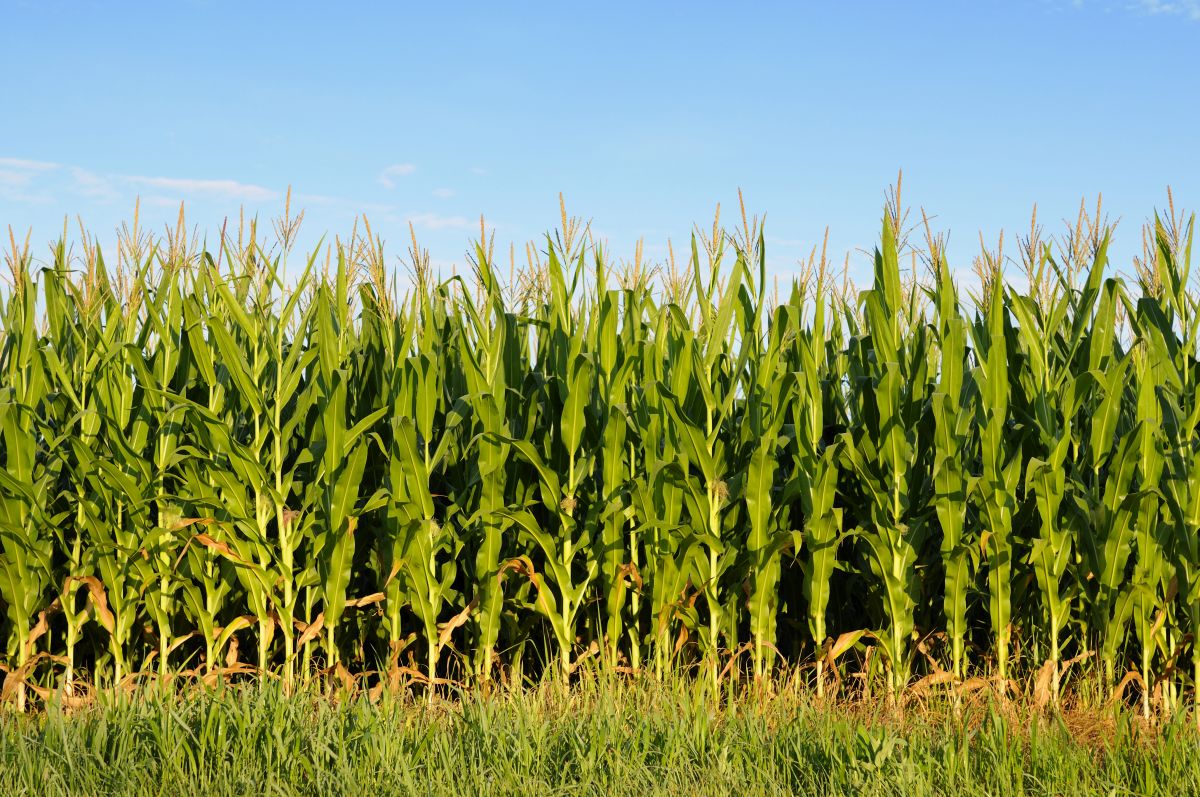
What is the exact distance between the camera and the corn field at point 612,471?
15.7 ft

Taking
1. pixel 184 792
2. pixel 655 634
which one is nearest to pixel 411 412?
pixel 655 634

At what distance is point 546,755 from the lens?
3.70 meters

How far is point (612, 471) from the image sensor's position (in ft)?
16.0

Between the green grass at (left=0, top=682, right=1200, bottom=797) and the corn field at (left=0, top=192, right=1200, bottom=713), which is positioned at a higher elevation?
the corn field at (left=0, top=192, right=1200, bottom=713)

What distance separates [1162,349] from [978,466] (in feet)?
3.43

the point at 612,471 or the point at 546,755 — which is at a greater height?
the point at 612,471

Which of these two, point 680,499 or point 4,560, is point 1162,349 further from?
point 4,560

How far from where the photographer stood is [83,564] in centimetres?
515

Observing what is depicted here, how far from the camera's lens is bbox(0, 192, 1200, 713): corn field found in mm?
4777

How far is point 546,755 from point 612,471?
60.1 inches

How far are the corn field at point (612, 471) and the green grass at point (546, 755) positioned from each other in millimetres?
799

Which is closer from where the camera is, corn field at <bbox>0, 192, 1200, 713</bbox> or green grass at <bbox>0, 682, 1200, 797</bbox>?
green grass at <bbox>0, 682, 1200, 797</bbox>

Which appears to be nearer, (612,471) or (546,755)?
(546,755)

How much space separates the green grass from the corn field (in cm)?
80
